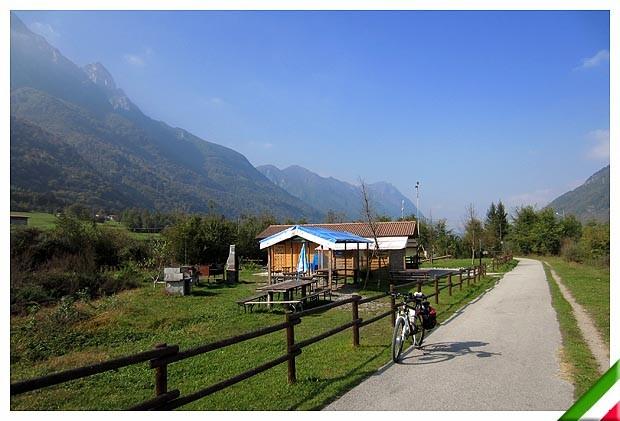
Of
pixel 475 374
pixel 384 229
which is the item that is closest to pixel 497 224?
pixel 384 229

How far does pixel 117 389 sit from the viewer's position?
5758 millimetres

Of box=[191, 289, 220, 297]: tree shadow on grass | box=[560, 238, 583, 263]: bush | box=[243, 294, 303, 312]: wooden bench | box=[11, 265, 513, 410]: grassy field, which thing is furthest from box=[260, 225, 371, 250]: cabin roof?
box=[560, 238, 583, 263]: bush

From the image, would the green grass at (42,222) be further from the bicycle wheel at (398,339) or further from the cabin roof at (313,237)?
the bicycle wheel at (398,339)

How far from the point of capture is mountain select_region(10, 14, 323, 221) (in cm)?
6469

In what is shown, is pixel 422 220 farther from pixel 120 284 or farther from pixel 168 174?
pixel 168 174

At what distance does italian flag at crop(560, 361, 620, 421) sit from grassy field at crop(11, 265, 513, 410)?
3.92 metres

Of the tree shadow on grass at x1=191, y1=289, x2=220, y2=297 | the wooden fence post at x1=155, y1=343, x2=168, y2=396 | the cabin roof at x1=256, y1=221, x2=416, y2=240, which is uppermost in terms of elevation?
the cabin roof at x1=256, y1=221, x2=416, y2=240

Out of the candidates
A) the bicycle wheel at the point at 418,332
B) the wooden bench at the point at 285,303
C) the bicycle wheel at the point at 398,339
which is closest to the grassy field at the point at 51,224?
the wooden bench at the point at 285,303

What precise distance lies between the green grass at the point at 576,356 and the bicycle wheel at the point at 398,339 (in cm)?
195

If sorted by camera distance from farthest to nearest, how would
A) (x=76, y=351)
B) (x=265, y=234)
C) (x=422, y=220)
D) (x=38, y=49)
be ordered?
(x=38, y=49)
(x=422, y=220)
(x=265, y=234)
(x=76, y=351)

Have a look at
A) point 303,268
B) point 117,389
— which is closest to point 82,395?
point 117,389

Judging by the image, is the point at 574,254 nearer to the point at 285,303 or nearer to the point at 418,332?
the point at 285,303

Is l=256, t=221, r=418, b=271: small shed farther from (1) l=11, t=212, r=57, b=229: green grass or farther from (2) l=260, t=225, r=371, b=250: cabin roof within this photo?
(1) l=11, t=212, r=57, b=229: green grass
